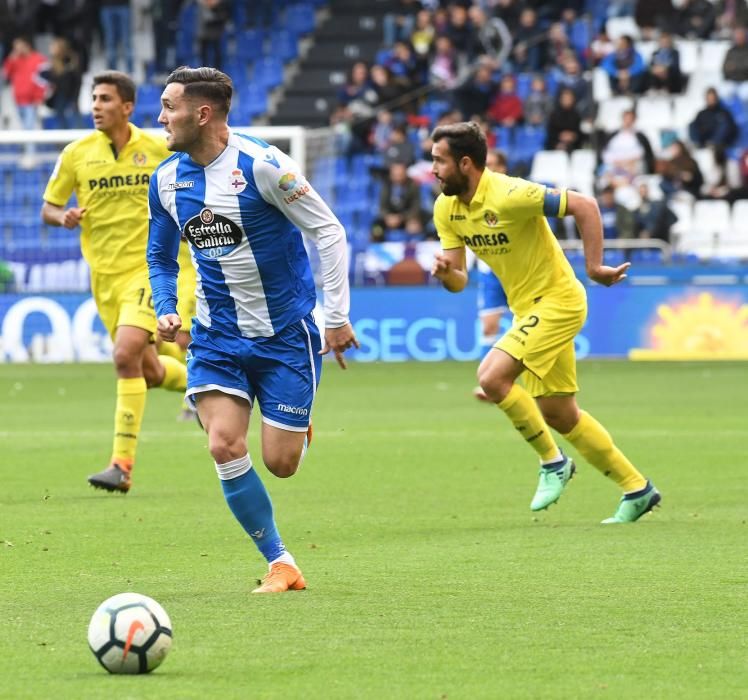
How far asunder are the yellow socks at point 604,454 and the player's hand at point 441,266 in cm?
109

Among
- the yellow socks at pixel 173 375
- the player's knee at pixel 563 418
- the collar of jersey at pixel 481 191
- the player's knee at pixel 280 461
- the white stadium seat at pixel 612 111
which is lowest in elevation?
the white stadium seat at pixel 612 111

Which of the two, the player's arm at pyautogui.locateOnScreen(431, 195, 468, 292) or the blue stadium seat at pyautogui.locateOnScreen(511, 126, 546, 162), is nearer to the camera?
the player's arm at pyautogui.locateOnScreen(431, 195, 468, 292)

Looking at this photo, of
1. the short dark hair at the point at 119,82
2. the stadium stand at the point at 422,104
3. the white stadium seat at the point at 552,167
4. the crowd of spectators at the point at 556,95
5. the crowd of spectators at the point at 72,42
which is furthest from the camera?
the crowd of spectators at the point at 72,42

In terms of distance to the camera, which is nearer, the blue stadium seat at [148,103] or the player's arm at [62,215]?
the player's arm at [62,215]

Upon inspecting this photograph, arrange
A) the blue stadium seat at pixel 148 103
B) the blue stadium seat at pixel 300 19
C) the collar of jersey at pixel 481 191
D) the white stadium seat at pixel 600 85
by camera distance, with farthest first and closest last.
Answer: the blue stadium seat at pixel 300 19 < the blue stadium seat at pixel 148 103 < the white stadium seat at pixel 600 85 < the collar of jersey at pixel 481 191

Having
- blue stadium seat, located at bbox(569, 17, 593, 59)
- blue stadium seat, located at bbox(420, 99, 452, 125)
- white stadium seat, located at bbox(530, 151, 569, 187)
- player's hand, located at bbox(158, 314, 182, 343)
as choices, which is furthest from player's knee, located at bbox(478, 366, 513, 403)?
blue stadium seat, located at bbox(569, 17, 593, 59)

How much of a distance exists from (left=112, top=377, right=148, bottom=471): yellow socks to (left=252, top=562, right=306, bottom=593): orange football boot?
3.68 meters

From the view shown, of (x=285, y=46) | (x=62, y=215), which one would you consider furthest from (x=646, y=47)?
(x=62, y=215)

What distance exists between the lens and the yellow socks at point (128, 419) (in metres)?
10.5

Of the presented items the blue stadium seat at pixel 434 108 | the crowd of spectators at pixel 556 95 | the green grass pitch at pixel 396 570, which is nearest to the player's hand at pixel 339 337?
the green grass pitch at pixel 396 570

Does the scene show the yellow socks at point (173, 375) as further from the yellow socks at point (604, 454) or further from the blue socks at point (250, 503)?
the blue socks at point (250, 503)

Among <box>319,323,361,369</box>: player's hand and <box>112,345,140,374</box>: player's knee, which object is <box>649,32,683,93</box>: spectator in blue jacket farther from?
<box>319,323,361,369</box>: player's hand

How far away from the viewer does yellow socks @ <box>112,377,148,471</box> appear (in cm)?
1048

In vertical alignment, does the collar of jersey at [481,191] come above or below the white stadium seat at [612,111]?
above
